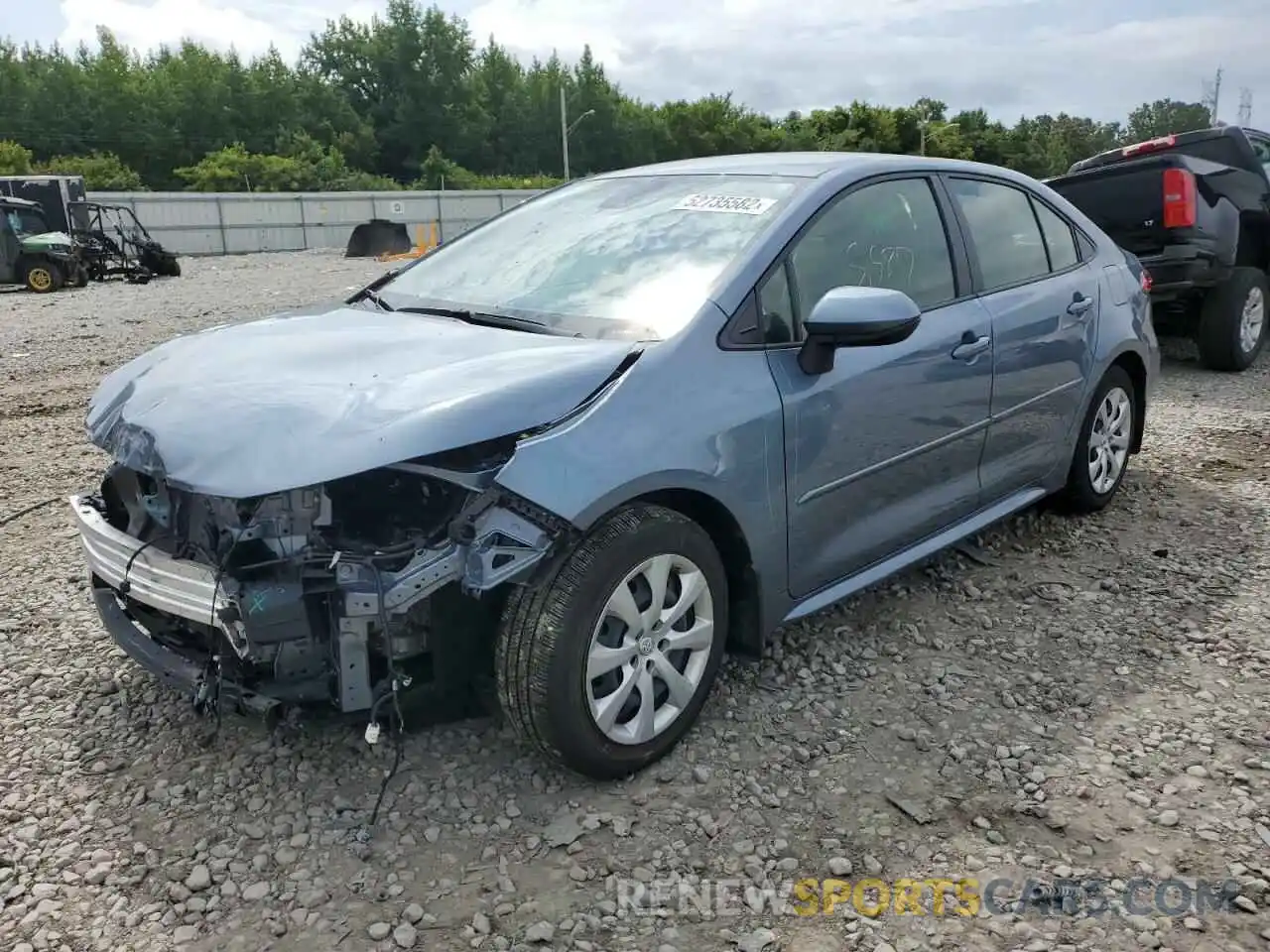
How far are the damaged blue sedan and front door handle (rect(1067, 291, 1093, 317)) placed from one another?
49cm

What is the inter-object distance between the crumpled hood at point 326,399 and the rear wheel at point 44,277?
60.9 ft

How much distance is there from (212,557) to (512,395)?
0.85 m

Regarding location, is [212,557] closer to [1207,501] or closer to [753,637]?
[753,637]

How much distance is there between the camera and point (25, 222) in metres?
18.9

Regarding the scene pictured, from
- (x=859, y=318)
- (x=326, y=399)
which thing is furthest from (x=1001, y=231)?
(x=326, y=399)

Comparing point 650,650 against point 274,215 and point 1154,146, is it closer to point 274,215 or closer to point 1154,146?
point 1154,146

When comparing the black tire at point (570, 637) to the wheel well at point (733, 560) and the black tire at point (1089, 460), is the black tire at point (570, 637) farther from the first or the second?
the black tire at point (1089, 460)

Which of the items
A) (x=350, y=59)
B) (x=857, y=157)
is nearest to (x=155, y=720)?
(x=857, y=157)

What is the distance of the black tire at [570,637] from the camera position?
8.07 feet

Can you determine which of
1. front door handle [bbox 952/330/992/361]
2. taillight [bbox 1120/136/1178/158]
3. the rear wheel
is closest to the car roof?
front door handle [bbox 952/330/992/361]

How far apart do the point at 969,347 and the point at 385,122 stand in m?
74.1

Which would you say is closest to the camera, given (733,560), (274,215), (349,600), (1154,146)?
(349,600)

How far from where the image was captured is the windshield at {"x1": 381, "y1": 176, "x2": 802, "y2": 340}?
2.95m

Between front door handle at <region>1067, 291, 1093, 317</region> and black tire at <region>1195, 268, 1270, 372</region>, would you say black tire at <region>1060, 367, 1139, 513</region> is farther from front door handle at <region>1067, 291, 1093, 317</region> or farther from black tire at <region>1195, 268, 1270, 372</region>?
black tire at <region>1195, 268, 1270, 372</region>
